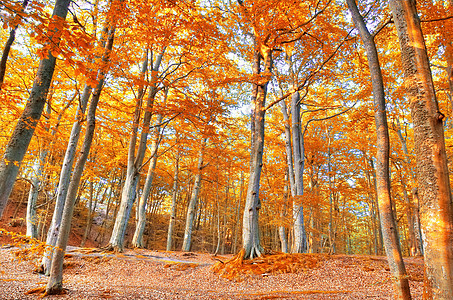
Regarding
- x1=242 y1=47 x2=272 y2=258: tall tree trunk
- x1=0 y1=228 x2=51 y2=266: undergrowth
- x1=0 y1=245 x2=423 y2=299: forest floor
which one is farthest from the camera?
x1=242 y1=47 x2=272 y2=258: tall tree trunk

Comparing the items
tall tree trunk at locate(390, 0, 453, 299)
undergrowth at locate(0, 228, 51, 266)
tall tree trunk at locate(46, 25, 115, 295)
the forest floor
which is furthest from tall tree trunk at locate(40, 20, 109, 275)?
tall tree trunk at locate(390, 0, 453, 299)

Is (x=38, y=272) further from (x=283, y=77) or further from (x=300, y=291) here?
(x=283, y=77)

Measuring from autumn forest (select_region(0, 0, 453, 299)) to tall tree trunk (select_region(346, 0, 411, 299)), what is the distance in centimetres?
2

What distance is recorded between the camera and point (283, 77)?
9.20 metres

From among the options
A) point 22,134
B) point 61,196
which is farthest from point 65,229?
point 61,196

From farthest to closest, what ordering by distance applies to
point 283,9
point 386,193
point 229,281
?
point 283,9 → point 229,281 → point 386,193

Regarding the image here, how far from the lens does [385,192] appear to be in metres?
3.40

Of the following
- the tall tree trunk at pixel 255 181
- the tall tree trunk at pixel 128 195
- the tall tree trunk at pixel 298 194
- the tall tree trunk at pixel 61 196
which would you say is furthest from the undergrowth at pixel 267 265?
the tall tree trunk at pixel 61 196

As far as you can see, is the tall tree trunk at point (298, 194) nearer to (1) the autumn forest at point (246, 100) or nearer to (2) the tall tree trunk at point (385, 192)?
(1) the autumn forest at point (246, 100)

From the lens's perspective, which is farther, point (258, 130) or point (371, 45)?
point (258, 130)

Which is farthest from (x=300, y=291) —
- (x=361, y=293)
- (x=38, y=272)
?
(x=38, y=272)

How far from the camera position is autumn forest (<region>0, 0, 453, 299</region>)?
9.14 ft

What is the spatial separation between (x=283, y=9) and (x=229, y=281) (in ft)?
22.9

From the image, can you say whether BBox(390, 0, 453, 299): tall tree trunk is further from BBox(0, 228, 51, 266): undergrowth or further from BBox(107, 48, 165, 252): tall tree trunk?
BBox(107, 48, 165, 252): tall tree trunk
